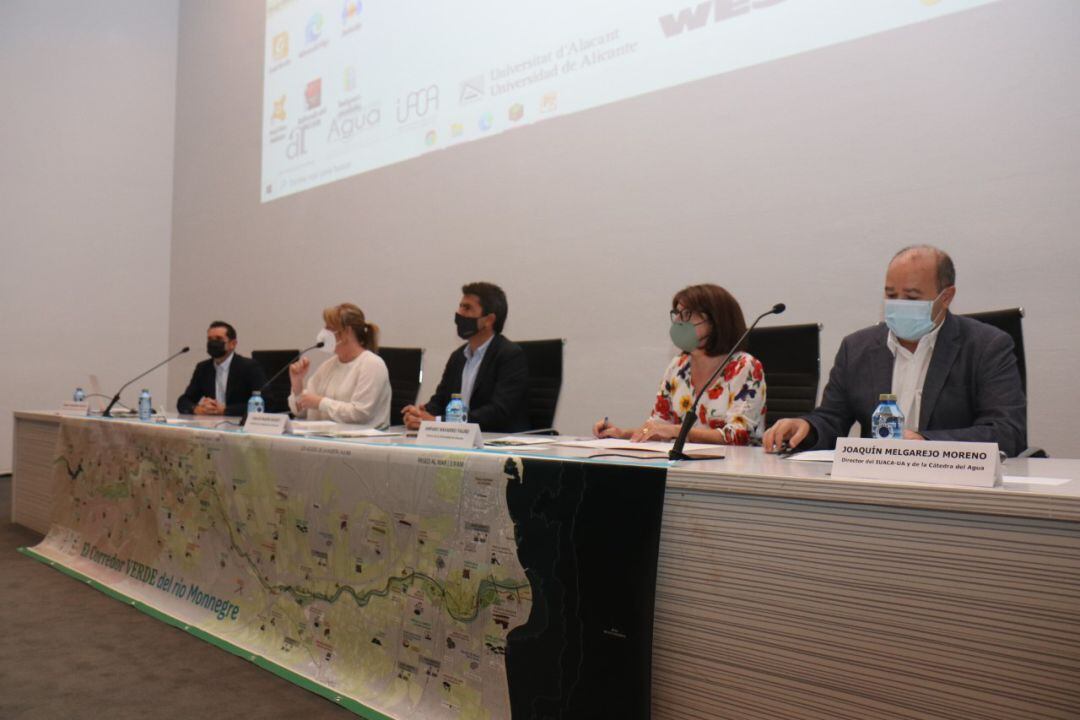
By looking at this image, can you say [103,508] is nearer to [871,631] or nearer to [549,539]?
[549,539]

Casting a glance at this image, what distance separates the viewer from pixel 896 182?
267 cm

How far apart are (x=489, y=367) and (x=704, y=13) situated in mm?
1609

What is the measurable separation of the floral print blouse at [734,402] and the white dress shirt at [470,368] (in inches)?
36.7

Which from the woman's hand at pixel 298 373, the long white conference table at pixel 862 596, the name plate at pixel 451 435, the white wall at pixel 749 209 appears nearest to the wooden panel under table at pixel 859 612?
the long white conference table at pixel 862 596

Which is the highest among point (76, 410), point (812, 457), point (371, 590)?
point (812, 457)

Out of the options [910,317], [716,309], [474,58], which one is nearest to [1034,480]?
[910,317]

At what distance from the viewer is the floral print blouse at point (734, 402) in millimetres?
2098

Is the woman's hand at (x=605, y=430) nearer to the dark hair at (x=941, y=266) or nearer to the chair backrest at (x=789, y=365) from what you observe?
the chair backrest at (x=789, y=365)

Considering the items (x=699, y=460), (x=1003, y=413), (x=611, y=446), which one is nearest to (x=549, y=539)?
(x=699, y=460)

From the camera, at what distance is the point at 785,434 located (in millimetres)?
1674

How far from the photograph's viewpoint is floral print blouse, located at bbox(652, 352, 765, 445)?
2.10 meters

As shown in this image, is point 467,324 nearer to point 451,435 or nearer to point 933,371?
point 451,435

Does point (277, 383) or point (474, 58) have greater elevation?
point (474, 58)

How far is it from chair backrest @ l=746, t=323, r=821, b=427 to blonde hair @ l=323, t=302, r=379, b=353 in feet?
5.42
